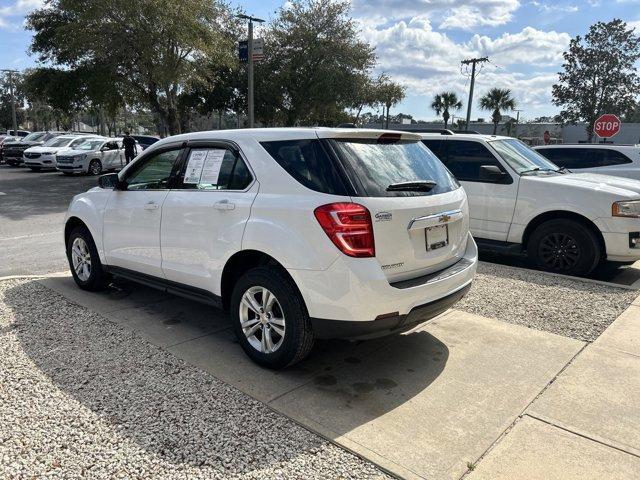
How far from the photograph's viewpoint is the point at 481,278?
247 inches

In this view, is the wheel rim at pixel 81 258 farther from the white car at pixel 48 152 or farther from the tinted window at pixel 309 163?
the white car at pixel 48 152

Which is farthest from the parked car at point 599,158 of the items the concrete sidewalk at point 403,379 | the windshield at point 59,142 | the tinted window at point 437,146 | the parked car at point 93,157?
the windshield at point 59,142

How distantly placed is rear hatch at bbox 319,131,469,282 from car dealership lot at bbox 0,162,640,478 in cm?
86

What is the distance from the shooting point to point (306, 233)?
3.32m

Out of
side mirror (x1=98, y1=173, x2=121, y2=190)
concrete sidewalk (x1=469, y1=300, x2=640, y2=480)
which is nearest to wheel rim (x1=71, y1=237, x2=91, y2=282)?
side mirror (x1=98, y1=173, x2=121, y2=190)

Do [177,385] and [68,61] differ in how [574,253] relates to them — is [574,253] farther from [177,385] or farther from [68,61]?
[68,61]

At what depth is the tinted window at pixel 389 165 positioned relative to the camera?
3443mm

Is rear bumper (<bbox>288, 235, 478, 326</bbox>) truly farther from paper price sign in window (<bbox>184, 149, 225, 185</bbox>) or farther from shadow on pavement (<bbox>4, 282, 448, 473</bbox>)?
paper price sign in window (<bbox>184, 149, 225, 185</bbox>)

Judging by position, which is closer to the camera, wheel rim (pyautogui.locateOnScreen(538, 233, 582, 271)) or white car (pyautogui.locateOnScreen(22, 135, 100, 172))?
wheel rim (pyautogui.locateOnScreen(538, 233, 582, 271))

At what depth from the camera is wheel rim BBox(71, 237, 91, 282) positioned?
551 cm

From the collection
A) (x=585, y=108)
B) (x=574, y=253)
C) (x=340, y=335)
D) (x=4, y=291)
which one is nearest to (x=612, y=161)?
(x=574, y=253)

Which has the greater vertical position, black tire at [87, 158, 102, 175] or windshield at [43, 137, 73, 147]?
windshield at [43, 137, 73, 147]

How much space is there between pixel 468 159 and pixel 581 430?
502 cm

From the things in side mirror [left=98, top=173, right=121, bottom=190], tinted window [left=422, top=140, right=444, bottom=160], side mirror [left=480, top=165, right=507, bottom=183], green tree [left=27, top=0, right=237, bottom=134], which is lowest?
side mirror [left=98, top=173, right=121, bottom=190]
